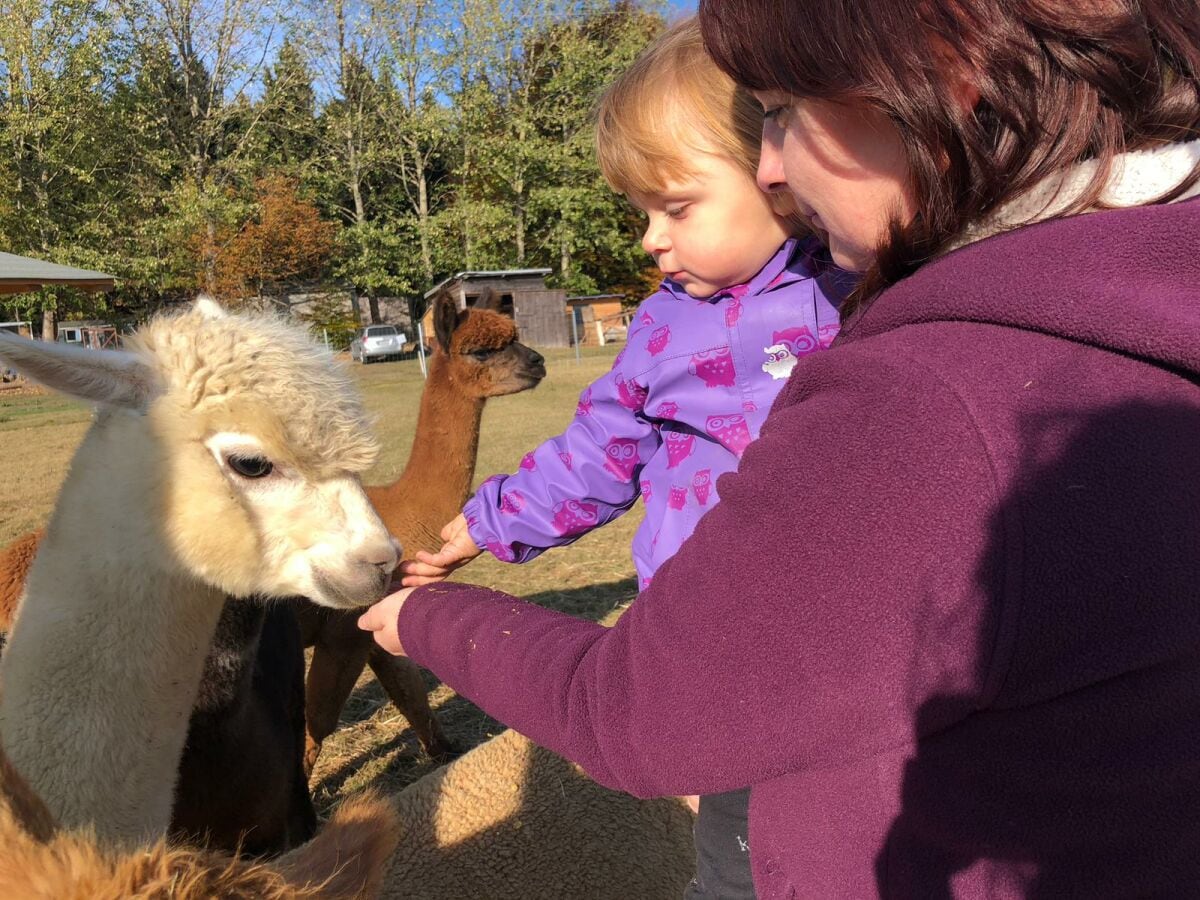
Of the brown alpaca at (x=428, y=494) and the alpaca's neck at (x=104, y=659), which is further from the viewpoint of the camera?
the brown alpaca at (x=428, y=494)

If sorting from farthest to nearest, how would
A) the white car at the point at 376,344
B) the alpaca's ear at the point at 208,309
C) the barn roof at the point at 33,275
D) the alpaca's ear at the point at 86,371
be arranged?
the white car at the point at 376,344
the barn roof at the point at 33,275
the alpaca's ear at the point at 208,309
the alpaca's ear at the point at 86,371

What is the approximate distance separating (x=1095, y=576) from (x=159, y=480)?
1496 mm

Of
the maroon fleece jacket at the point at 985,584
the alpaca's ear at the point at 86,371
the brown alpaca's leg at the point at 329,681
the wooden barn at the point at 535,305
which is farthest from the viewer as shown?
the wooden barn at the point at 535,305

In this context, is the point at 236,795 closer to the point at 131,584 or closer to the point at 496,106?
the point at 131,584

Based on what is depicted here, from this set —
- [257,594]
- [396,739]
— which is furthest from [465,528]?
[396,739]

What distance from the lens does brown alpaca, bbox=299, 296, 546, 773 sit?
3.39m

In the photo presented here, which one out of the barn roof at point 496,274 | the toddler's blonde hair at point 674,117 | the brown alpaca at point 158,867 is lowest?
the brown alpaca at point 158,867

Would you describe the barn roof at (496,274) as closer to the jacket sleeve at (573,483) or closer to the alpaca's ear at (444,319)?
the alpaca's ear at (444,319)

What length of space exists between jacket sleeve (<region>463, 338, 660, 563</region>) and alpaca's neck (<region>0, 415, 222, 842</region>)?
57 cm

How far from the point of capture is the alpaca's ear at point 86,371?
1.43m

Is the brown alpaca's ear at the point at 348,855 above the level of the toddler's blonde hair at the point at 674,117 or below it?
below

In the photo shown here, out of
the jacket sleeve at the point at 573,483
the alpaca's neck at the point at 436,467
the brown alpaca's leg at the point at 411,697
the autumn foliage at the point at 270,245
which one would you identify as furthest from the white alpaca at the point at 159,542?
the autumn foliage at the point at 270,245

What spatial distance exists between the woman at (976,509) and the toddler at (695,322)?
71cm

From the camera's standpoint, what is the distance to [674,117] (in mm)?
1474
